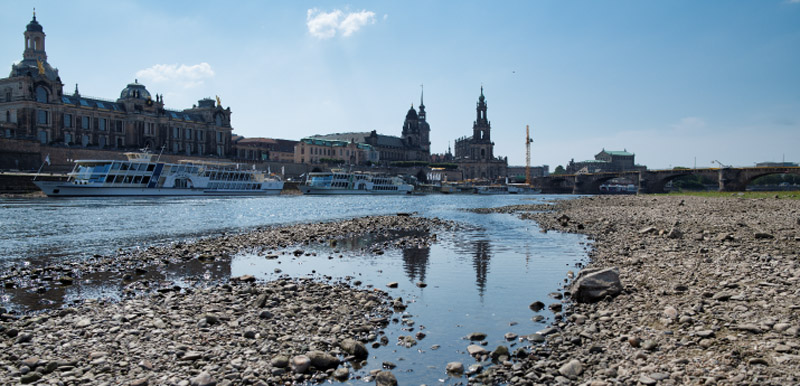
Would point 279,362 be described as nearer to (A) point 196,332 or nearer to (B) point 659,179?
(A) point 196,332

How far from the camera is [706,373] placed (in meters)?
7.49

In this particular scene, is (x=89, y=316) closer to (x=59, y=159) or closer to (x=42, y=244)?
(x=42, y=244)

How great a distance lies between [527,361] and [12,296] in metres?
13.1

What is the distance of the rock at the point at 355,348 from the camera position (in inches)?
373

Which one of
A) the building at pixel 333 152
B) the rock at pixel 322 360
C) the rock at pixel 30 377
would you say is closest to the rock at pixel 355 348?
the rock at pixel 322 360

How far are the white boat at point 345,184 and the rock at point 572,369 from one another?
9699cm

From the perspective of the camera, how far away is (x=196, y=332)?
10273mm

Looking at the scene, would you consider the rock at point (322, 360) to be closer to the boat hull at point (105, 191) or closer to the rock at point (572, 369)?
the rock at point (572, 369)

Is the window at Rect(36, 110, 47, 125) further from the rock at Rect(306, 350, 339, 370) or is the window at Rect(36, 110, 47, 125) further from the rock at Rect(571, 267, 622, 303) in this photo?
the rock at Rect(571, 267, 622, 303)

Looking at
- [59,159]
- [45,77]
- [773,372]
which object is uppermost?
[45,77]

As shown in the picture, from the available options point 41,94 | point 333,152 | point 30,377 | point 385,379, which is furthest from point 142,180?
point 333,152

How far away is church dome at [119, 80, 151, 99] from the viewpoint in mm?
122938

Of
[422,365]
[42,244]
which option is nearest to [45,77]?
[42,244]

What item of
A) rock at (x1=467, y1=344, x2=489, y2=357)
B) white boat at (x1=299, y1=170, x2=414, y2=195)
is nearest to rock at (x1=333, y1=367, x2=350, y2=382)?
rock at (x1=467, y1=344, x2=489, y2=357)
